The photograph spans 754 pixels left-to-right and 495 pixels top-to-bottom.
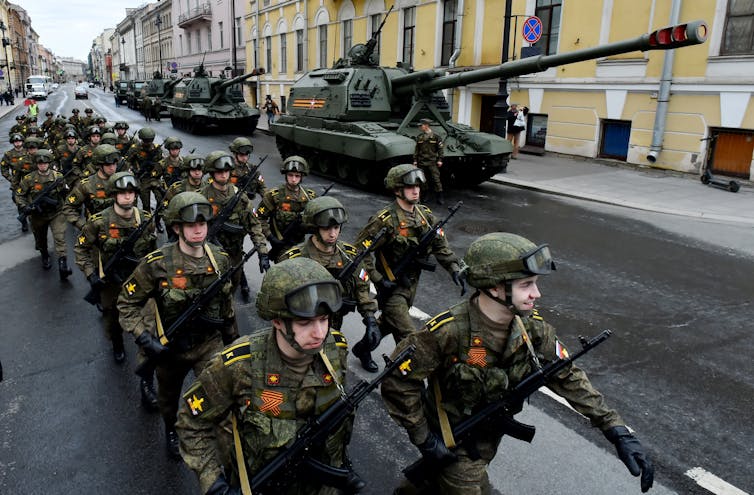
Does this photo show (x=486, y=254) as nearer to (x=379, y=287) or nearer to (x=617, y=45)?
(x=379, y=287)

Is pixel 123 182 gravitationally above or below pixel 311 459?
above

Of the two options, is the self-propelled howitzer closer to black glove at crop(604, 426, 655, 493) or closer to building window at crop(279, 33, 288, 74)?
black glove at crop(604, 426, 655, 493)

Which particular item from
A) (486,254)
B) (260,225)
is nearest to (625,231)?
(260,225)

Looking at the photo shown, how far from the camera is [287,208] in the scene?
22.5 feet

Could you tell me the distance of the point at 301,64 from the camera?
3538 cm

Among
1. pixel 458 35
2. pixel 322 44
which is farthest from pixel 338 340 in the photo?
pixel 322 44

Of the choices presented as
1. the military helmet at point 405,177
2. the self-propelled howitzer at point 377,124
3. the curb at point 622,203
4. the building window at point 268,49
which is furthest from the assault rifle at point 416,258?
the building window at point 268,49

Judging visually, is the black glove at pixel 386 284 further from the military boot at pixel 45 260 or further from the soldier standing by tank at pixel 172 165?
the soldier standing by tank at pixel 172 165

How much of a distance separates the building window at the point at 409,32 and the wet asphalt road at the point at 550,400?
1799cm

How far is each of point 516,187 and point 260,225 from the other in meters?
9.80

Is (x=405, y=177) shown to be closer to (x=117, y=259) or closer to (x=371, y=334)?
(x=371, y=334)

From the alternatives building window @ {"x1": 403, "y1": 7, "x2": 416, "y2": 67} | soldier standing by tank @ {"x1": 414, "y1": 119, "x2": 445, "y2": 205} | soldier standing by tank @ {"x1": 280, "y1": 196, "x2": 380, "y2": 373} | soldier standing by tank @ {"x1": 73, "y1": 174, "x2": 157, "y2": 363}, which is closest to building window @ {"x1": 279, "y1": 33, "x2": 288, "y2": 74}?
building window @ {"x1": 403, "y1": 7, "x2": 416, "y2": 67}

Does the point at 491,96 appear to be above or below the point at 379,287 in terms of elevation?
above

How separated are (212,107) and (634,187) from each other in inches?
733
